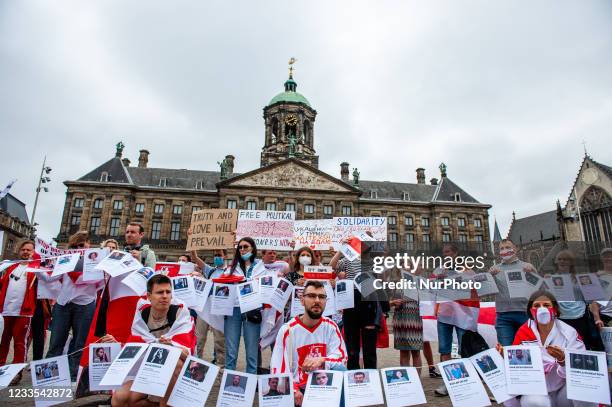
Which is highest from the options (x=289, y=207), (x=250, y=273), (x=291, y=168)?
(x=291, y=168)

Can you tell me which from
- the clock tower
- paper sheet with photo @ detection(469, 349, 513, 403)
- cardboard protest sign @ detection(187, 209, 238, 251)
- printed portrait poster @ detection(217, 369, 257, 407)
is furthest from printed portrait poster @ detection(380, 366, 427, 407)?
the clock tower

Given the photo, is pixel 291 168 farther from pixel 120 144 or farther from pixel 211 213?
pixel 211 213

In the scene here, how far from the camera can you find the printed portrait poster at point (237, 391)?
10.7 ft

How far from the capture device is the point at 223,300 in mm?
5387

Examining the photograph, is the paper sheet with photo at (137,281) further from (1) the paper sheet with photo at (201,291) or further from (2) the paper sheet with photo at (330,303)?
(2) the paper sheet with photo at (330,303)

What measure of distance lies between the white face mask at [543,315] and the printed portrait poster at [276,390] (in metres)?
2.70

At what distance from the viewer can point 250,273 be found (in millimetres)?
5707

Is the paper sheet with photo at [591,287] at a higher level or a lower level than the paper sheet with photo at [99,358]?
higher

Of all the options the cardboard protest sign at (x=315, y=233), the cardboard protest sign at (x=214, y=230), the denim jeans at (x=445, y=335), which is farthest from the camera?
the cardboard protest sign at (x=315, y=233)

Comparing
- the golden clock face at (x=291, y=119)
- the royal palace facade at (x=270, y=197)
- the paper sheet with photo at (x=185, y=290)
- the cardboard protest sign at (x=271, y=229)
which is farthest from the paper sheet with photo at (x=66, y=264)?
the golden clock face at (x=291, y=119)

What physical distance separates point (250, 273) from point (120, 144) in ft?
159

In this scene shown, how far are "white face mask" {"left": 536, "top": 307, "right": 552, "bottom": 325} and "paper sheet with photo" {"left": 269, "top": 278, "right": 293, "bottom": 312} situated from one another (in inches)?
124

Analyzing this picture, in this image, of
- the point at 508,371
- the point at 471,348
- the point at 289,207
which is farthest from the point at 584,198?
the point at 508,371

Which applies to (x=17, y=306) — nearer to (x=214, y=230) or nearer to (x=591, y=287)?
(x=214, y=230)
